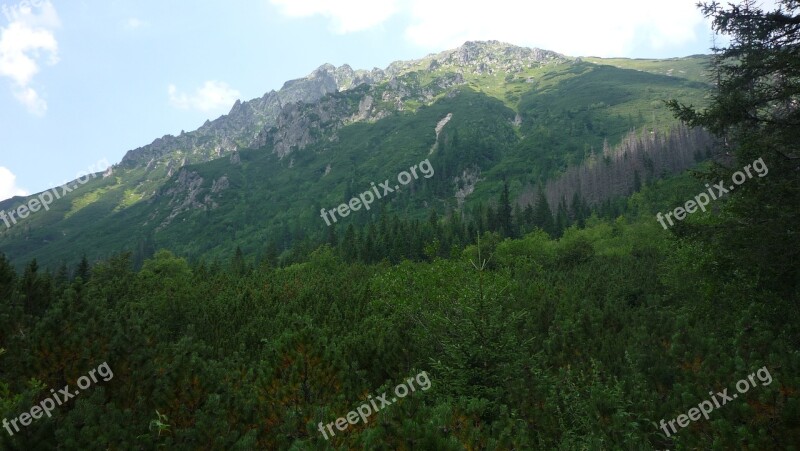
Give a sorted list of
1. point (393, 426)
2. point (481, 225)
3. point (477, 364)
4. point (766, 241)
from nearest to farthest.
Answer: point (393, 426), point (766, 241), point (477, 364), point (481, 225)

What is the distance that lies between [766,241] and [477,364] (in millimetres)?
7750

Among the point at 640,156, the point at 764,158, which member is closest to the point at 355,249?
the point at 764,158

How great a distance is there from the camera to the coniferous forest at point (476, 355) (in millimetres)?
6012

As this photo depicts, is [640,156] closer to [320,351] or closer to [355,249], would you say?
[355,249]

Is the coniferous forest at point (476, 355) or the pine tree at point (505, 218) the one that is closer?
the coniferous forest at point (476, 355)

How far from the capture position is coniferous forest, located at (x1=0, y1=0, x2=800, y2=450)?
6.01m

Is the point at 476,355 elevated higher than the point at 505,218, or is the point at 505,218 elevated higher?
the point at 476,355

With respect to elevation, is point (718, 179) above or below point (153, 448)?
below

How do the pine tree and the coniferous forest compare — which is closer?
the coniferous forest

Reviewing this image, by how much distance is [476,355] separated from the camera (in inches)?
478

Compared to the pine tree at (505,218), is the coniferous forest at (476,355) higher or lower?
higher

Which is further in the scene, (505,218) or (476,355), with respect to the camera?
(505,218)

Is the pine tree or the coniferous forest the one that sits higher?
the coniferous forest

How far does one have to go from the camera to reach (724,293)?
15.1 meters
